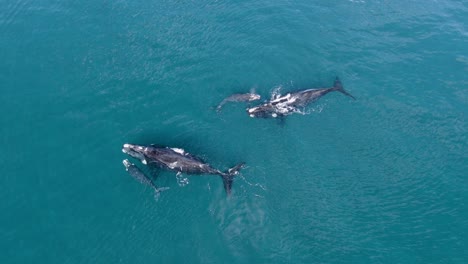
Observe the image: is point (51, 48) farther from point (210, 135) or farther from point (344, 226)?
point (344, 226)

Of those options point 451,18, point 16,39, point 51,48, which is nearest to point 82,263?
point 51,48

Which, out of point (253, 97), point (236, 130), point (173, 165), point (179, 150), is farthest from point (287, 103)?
point (173, 165)

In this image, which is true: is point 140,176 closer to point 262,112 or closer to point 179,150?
point 179,150

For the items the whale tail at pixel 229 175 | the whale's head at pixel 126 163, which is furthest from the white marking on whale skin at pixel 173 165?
the whale tail at pixel 229 175

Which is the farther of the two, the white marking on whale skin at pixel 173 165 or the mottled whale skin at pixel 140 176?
the white marking on whale skin at pixel 173 165

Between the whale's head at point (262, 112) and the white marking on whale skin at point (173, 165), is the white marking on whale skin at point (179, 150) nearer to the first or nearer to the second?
the white marking on whale skin at point (173, 165)

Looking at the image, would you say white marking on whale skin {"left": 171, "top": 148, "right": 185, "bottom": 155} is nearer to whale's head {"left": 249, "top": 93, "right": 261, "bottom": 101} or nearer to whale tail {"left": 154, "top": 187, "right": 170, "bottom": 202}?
whale tail {"left": 154, "top": 187, "right": 170, "bottom": 202}

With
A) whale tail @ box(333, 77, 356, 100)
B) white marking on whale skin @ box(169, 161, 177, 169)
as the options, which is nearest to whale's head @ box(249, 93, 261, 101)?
whale tail @ box(333, 77, 356, 100)
